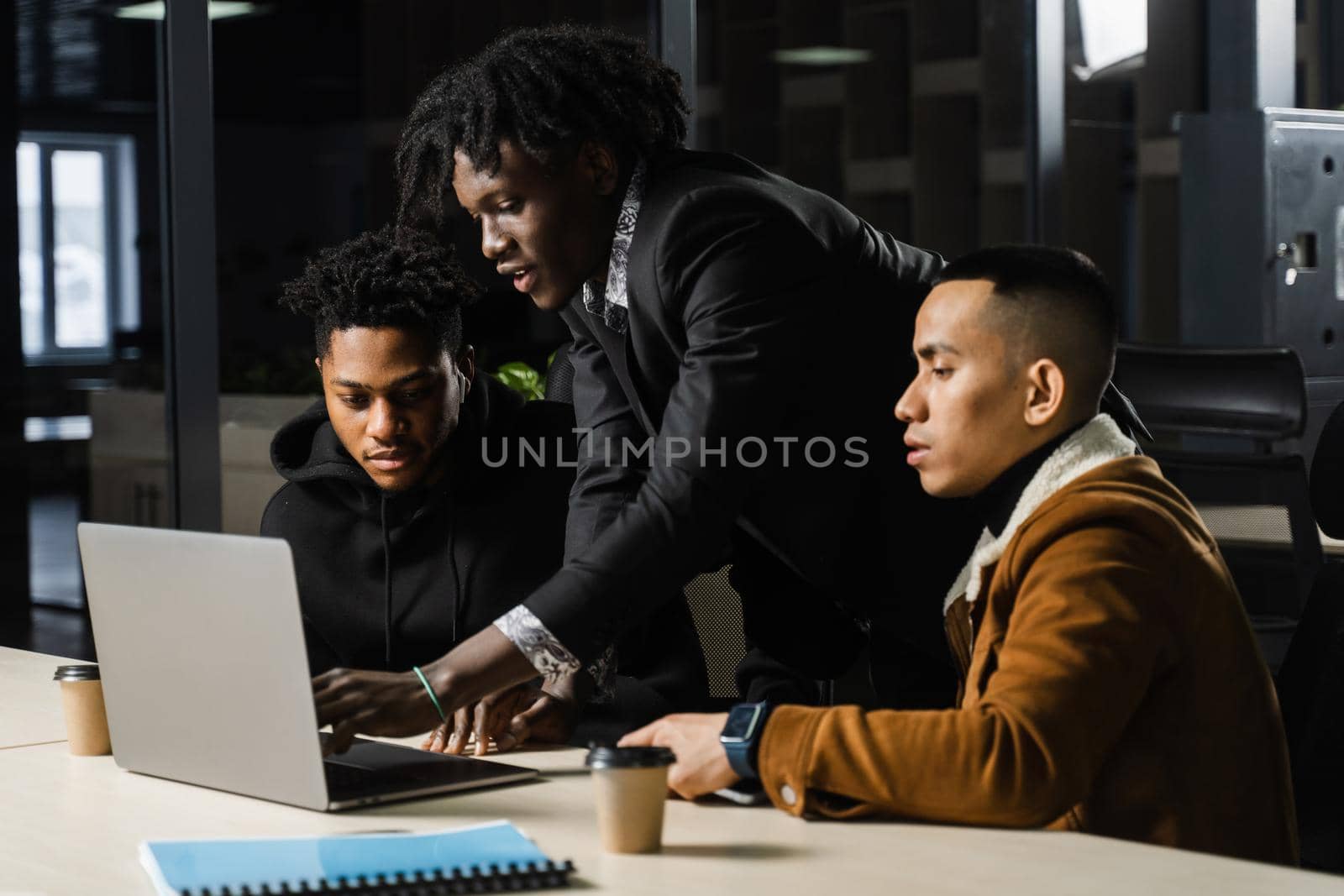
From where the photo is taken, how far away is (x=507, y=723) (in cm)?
180

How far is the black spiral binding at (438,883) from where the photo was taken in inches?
48.0

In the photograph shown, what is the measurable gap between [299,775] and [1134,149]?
514 centimetres

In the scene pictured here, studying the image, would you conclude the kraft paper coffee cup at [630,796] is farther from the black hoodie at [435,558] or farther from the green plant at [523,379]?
the green plant at [523,379]

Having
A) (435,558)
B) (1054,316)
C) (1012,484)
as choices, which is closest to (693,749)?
(1012,484)

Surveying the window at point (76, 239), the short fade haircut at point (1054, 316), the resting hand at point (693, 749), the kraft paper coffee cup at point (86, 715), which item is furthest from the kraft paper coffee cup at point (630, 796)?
the window at point (76, 239)

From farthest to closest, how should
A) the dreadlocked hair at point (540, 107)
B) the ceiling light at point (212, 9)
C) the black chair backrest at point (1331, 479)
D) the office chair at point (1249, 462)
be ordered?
the ceiling light at point (212, 9)
the office chair at point (1249, 462)
the black chair backrest at point (1331, 479)
the dreadlocked hair at point (540, 107)

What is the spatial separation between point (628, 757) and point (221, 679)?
0.40 m

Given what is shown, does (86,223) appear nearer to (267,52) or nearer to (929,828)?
(267,52)

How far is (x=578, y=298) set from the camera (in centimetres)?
213

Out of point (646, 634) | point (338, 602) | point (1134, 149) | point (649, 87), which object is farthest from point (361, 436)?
point (1134, 149)

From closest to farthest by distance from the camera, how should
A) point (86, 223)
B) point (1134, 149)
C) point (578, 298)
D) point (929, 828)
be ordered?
point (929, 828), point (578, 298), point (86, 223), point (1134, 149)

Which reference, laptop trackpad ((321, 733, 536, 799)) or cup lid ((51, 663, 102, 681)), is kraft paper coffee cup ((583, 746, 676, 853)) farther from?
cup lid ((51, 663, 102, 681))

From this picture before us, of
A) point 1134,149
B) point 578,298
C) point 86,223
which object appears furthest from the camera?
point 1134,149

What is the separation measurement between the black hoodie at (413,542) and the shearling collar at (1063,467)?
3.00 feet
